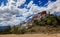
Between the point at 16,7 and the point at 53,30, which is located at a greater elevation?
the point at 16,7

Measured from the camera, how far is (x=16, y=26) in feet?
26.5

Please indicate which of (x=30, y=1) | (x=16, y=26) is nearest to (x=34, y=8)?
(x=30, y=1)

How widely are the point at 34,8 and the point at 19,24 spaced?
2.03ft

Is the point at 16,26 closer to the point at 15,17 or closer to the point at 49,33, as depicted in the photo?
the point at 15,17

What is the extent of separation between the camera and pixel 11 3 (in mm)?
8156

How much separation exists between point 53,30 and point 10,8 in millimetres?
1360

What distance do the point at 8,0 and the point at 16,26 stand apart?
2.52ft

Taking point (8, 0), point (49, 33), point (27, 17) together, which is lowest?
point (49, 33)

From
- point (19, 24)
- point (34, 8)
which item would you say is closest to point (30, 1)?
point (34, 8)

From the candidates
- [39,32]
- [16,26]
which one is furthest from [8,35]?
[39,32]

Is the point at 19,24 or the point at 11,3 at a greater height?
the point at 11,3

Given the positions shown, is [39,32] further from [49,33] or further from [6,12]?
[6,12]

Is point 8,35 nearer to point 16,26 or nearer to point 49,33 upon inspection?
point 16,26

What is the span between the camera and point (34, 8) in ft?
26.6
